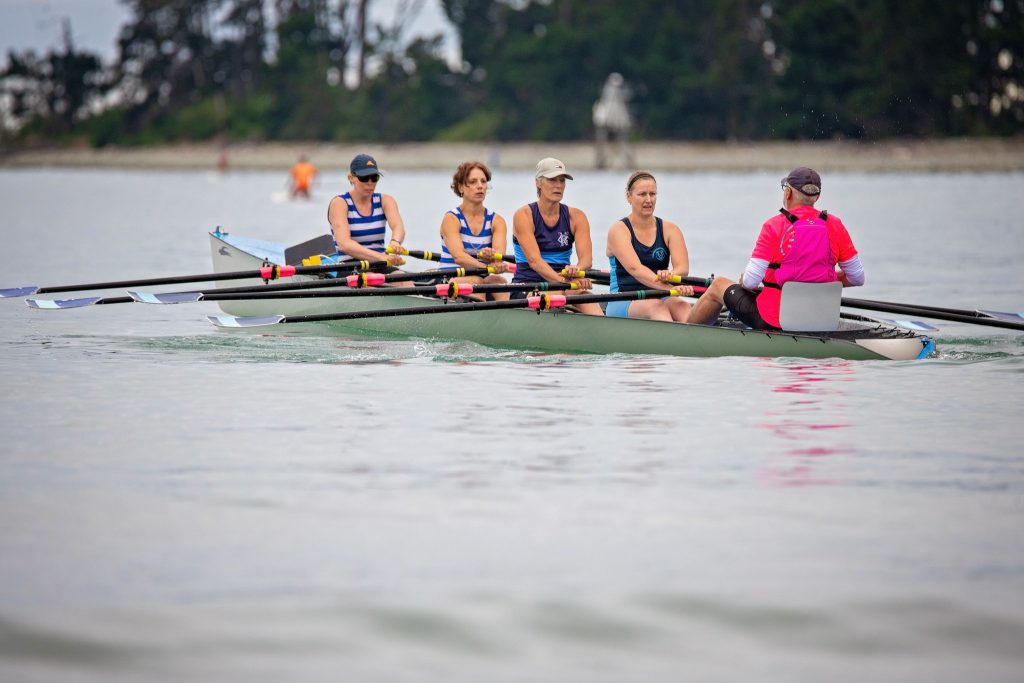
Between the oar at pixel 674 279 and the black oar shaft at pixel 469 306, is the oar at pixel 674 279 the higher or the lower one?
the higher one

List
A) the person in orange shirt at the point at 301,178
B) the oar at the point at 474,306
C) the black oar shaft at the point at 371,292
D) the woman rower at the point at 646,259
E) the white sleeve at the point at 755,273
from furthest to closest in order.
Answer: the person in orange shirt at the point at 301,178 < the black oar shaft at the point at 371,292 < the woman rower at the point at 646,259 < the oar at the point at 474,306 < the white sleeve at the point at 755,273

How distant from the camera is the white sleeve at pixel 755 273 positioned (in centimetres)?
1110

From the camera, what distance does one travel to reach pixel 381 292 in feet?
42.8

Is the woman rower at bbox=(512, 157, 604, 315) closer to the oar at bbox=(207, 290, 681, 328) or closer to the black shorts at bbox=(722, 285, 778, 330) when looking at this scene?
the oar at bbox=(207, 290, 681, 328)

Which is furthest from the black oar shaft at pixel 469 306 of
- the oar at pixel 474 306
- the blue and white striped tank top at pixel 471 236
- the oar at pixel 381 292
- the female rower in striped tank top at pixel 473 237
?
the blue and white striped tank top at pixel 471 236

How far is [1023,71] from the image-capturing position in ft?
219

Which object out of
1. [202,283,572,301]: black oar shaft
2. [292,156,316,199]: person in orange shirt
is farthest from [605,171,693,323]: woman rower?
[292,156,316,199]: person in orange shirt

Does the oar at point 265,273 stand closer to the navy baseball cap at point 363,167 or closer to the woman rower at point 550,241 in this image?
the navy baseball cap at point 363,167

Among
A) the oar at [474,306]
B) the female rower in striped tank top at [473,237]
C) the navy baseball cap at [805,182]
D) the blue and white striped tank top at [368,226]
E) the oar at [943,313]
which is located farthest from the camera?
the blue and white striped tank top at [368,226]

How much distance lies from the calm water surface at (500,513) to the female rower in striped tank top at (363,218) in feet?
2.74

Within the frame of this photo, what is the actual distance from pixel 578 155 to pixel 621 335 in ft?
229

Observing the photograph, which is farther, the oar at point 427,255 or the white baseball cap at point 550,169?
the oar at point 427,255

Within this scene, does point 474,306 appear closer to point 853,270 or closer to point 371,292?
point 371,292

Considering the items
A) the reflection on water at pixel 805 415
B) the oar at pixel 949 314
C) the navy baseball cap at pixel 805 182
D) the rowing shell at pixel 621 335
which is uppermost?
the navy baseball cap at pixel 805 182
